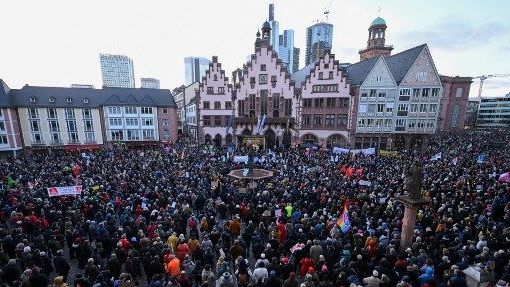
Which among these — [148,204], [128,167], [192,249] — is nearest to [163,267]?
[192,249]

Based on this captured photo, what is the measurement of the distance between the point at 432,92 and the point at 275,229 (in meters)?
40.2

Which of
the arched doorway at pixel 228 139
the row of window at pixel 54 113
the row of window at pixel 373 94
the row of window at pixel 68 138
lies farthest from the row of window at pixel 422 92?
the row of window at pixel 68 138

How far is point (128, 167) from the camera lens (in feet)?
85.9

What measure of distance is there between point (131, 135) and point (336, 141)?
117 feet

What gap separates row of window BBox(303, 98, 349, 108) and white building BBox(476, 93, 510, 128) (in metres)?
100.0

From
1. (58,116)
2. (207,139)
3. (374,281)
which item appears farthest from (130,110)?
(374,281)

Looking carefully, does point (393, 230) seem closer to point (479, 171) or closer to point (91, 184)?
point (479, 171)

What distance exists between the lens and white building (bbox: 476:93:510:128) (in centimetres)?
10688

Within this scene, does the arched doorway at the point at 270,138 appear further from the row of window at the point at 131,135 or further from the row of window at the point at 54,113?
the row of window at the point at 54,113

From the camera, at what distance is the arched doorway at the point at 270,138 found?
1743 inches

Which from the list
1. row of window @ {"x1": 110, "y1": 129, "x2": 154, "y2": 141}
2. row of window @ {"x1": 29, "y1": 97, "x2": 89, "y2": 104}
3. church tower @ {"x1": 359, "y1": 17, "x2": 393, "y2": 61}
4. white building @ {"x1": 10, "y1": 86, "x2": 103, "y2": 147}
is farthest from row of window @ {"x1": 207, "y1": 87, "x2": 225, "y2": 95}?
church tower @ {"x1": 359, "y1": 17, "x2": 393, "y2": 61}

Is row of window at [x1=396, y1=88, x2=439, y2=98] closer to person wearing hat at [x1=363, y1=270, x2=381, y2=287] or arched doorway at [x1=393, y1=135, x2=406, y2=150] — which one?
arched doorway at [x1=393, y1=135, x2=406, y2=150]

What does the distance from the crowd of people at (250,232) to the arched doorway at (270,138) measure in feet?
67.7

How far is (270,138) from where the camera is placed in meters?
44.7
